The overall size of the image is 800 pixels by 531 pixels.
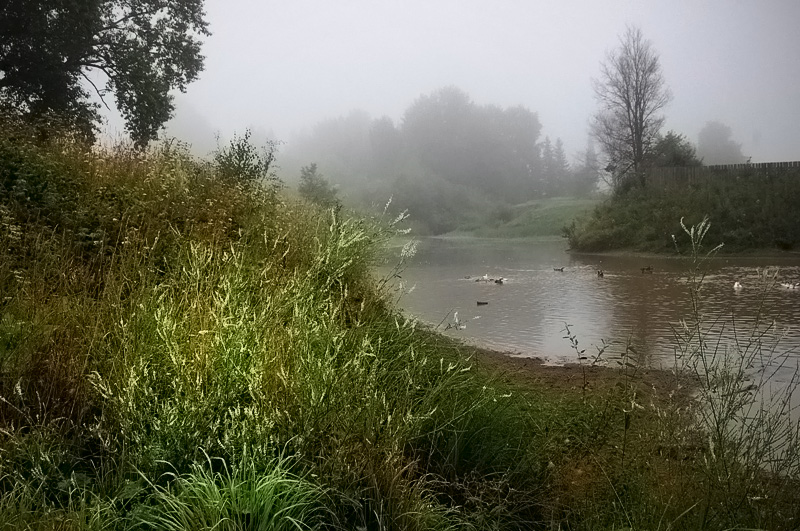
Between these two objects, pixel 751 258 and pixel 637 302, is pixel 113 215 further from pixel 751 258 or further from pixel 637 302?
pixel 751 258

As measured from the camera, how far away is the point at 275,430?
177cm

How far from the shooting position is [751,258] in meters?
7.69

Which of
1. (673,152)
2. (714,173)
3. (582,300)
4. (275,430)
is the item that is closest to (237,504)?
(275,430)

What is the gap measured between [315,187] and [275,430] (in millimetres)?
3654

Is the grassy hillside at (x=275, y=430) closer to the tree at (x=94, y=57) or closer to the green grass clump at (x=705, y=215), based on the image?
the tree at (x=94, y=57)

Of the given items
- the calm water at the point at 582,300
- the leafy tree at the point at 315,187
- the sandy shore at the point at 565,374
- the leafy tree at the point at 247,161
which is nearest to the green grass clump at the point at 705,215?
the calm water at the point at 582,300

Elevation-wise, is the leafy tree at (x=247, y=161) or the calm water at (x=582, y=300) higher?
the leafy tree at (x=247, y=161)

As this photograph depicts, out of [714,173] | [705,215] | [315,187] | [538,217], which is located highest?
[714,173]

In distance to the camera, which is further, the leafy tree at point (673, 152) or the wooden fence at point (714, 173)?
the leafy tree at point (673, 152)

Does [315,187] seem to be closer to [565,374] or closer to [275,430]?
[565,374]

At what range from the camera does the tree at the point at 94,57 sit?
4.95m

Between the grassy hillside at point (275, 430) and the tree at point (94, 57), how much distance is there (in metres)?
2.77

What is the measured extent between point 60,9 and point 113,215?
3172 millimetres

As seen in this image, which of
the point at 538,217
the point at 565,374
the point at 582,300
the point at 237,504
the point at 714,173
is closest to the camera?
the point at 237,504
